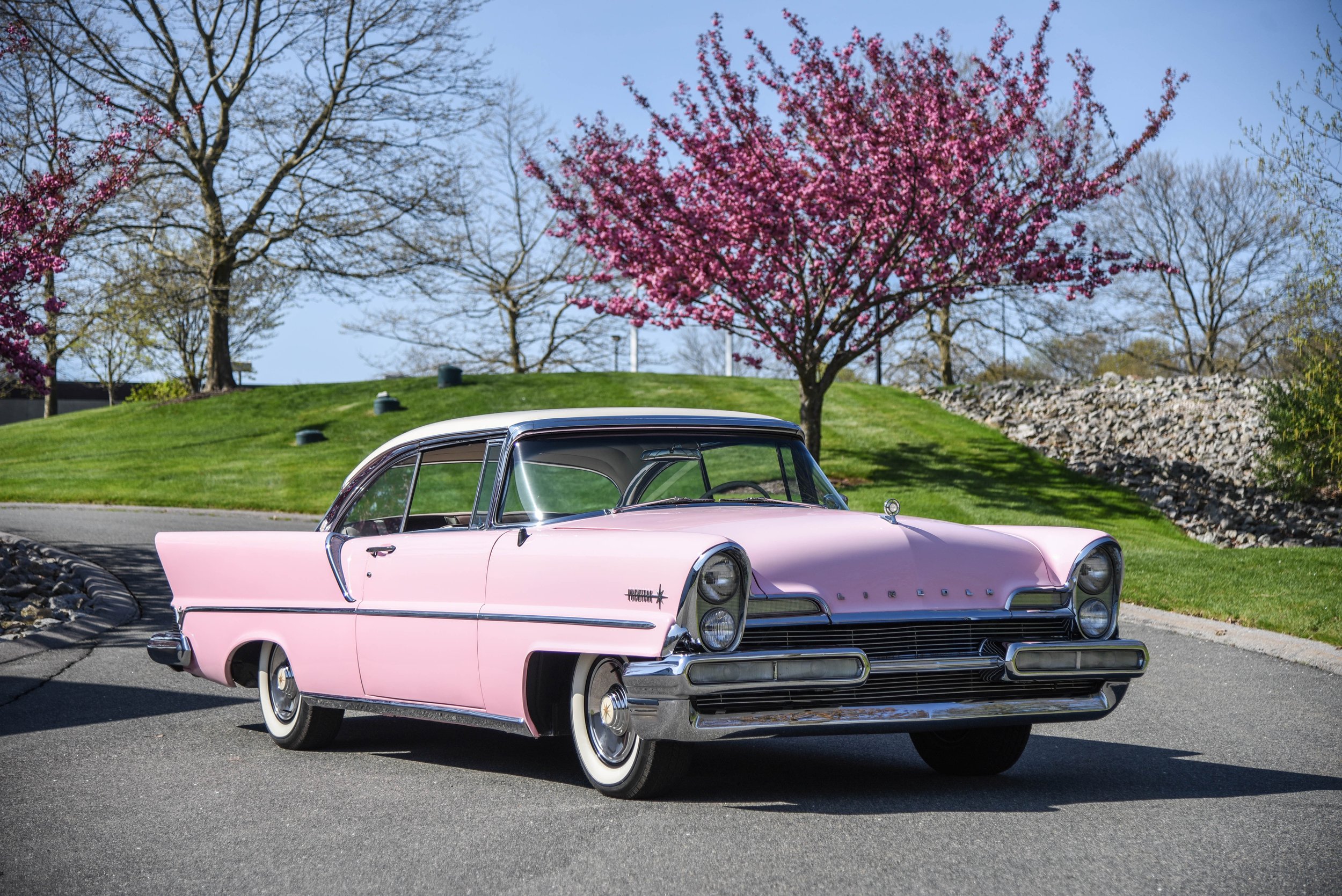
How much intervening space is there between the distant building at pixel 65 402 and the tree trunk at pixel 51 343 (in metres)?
23.8

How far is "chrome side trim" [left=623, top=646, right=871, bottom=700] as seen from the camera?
4453 millimetres

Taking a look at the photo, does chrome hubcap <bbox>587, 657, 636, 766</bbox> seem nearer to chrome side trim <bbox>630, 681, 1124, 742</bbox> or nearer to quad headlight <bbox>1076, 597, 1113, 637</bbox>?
chrome side trim <bbox>630, 681, 1124, 742</bbox>

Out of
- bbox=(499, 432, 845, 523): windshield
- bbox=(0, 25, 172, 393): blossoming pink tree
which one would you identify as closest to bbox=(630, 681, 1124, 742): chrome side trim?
bbox=(499, 432, 845, 523): windshield

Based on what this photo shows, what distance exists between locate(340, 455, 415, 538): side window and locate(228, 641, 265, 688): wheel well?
2.77 feet

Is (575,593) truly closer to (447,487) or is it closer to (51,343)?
(447,487)

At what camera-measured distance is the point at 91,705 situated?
25.2 ft

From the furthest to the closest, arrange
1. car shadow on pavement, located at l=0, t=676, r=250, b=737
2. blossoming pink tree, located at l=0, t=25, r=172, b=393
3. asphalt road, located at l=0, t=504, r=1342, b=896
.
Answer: blossoming pink tree, located at l=0, t=25, r=172, b=393
car shadow on pavement, located at l=0, t=676, r=250, b=737
asphalt road, located at l=0, t=504, r=1342, b=896

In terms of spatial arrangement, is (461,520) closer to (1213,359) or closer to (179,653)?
(179,653)

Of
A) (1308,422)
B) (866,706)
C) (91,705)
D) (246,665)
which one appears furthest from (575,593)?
(1308,422)

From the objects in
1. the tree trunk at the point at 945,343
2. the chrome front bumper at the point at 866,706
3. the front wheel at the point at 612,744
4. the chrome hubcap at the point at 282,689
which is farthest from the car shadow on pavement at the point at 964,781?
the tree trunk at the point at 945,343

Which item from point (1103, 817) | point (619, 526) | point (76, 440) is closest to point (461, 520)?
point (619, 526)

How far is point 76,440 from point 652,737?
105 ft

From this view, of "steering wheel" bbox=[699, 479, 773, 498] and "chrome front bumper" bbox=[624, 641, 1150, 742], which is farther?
"steering wheel" bbox=[699, 479, 773, 498]

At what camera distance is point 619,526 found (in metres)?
5.32
